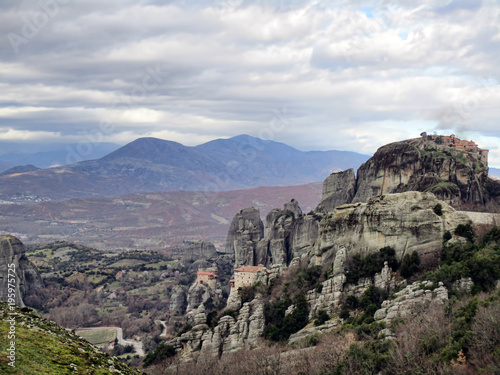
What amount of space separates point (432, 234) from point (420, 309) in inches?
384

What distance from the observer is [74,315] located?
9344 cm

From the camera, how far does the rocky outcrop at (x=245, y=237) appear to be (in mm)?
100812

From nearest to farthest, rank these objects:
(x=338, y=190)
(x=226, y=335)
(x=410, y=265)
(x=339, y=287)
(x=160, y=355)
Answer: (x=410, y=265)
(x=339, y=287)
(x=226, y=335)
(x=160, y=355)
(x=338, y=190)

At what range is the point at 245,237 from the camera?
10612cm

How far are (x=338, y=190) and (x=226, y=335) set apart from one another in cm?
4276

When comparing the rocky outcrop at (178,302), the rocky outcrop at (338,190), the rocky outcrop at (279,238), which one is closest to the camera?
the rocky outcrop at (338,190)

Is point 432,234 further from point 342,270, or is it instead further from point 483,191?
point 483,191

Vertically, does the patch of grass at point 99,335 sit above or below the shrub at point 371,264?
below

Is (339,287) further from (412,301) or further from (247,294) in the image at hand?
(247,294)

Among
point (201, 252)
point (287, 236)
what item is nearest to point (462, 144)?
point (287, 236)

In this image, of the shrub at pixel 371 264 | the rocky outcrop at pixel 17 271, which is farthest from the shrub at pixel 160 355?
the rocky outcrop at pixel 17 271

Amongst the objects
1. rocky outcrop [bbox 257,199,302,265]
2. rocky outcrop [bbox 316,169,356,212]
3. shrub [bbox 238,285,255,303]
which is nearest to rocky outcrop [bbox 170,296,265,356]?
shrub [bbox 238,285,255,303]

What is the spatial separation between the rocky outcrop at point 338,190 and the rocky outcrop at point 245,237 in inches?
697

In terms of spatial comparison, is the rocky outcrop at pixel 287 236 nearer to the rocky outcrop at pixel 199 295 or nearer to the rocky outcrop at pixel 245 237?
the rocky outcrop at pixel 245 237
